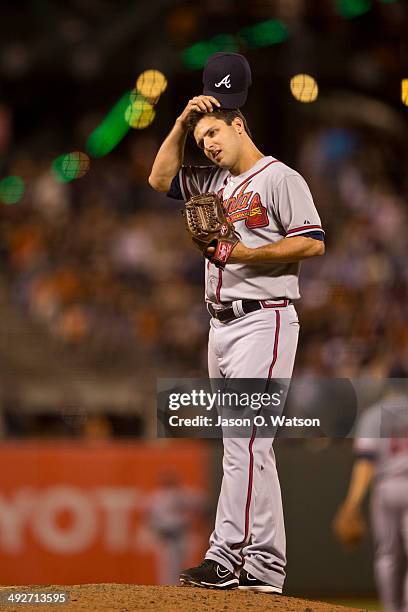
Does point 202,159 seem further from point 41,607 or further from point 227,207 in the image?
point 41,607

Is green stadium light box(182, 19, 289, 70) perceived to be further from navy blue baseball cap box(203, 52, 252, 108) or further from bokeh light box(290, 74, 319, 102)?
navy blue baseball cap box(203, 52, 252, 108)

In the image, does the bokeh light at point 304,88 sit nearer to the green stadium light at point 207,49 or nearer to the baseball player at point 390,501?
the green stadium light at point 207,49

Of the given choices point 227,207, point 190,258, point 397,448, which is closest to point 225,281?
point 227,207

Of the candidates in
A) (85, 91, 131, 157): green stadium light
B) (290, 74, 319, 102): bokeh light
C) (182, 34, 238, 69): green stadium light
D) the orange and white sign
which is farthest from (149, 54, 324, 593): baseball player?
the orange and white sign

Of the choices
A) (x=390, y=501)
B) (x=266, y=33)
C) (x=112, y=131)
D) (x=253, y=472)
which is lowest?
(x=390, y=501)

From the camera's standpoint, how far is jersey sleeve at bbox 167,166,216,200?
4082 mm

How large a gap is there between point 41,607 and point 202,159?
180 cm

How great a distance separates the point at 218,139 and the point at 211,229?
368 mm

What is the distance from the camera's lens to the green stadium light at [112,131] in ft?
21.7

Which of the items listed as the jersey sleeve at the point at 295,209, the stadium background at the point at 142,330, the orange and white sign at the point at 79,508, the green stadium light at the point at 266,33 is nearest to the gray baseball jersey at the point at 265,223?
the jersey sleeve at the point at 295,209

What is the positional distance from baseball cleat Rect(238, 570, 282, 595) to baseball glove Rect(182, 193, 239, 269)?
1.05 metres

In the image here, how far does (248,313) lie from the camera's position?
12.7 ft

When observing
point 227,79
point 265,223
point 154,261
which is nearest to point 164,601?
point 265,223

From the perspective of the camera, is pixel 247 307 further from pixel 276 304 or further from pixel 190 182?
pixel 190 182
